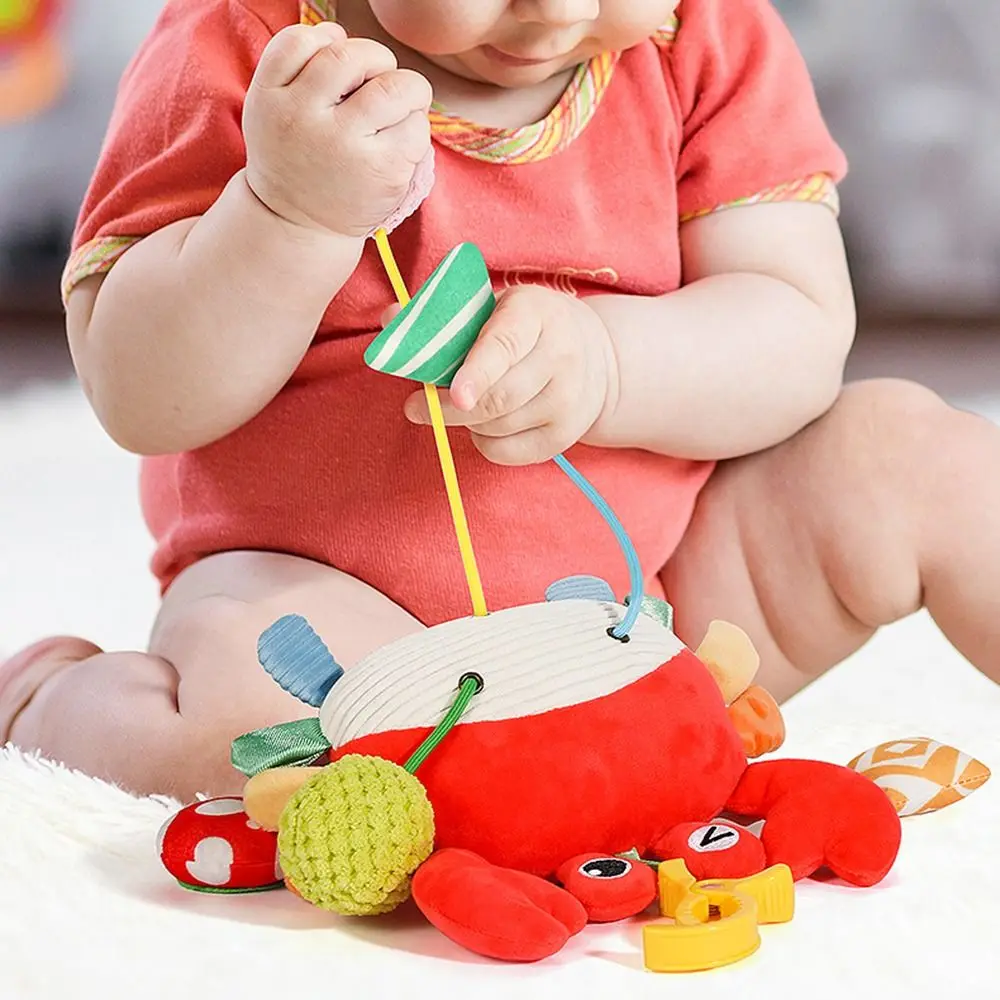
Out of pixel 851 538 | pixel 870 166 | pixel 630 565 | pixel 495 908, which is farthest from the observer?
pixel 870 166

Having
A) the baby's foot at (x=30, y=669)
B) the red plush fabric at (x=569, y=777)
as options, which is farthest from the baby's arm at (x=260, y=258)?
the red plush fabric at (x=569, y=777)

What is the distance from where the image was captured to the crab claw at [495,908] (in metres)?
0.47

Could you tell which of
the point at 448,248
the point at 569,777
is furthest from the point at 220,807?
the point at 448,248

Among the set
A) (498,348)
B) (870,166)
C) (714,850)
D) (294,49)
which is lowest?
(870,166)

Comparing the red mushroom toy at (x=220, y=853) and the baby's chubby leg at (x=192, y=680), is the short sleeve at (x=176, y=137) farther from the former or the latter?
the red mushroom toy at (x=220, y=853)

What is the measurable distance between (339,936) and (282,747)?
8 cm

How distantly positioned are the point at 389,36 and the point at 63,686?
1.19 feet

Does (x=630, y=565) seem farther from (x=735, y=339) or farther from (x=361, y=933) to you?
(x=735, y=339)

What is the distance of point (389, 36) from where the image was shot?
801 mm

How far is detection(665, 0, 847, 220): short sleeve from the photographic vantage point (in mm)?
889

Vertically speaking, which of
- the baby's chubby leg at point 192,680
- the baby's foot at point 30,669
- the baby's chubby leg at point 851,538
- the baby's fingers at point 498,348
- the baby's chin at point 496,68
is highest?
the baby's chin at point 496,68

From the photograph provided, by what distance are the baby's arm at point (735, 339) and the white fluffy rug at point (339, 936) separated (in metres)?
0.27

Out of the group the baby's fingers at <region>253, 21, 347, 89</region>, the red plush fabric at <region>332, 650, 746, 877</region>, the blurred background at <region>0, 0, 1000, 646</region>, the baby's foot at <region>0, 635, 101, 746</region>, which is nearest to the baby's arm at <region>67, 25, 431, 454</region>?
the baby's fingers at <region>253, 21, 347, 89</region>

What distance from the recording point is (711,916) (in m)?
0.49
